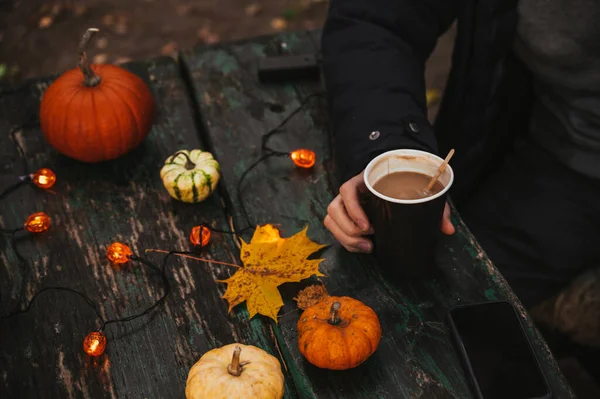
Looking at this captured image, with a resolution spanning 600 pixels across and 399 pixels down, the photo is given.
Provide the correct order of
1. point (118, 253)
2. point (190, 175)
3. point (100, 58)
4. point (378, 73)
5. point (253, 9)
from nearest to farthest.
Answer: point (118, 253)
point (190, 175)
point (378, 73)
point (100, 58)
point (253, 9)

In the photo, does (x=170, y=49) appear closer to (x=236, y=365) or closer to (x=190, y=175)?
(x=190, y=175)

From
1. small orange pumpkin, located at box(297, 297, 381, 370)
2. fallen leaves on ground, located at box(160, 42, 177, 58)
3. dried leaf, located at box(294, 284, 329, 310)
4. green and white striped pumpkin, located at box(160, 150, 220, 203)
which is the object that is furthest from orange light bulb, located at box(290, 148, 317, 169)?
fallen leaves on ground, located at box(160, 42, 177, 58)

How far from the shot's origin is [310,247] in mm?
1519

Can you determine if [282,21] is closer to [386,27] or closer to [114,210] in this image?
[386,27]

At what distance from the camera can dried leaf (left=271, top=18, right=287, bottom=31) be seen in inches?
188

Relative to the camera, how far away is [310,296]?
141 centimetres

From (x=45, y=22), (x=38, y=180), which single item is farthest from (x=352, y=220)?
(x=45, y=22)

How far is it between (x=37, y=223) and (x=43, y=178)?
0.56 feet

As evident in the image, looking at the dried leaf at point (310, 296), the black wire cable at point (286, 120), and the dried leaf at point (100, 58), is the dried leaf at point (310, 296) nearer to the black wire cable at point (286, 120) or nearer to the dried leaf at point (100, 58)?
the black wire cable at point (286, 120)

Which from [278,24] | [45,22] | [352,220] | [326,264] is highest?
[352,220]

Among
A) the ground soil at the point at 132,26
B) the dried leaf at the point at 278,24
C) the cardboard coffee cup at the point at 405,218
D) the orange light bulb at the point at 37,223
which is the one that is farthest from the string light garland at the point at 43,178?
the dried leaf at the point at 278,24

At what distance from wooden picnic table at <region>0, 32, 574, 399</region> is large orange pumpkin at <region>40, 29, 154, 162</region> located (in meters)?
0.08

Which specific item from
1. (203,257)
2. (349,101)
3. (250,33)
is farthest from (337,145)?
(250,33)

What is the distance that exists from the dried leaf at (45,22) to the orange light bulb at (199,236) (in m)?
3.91
